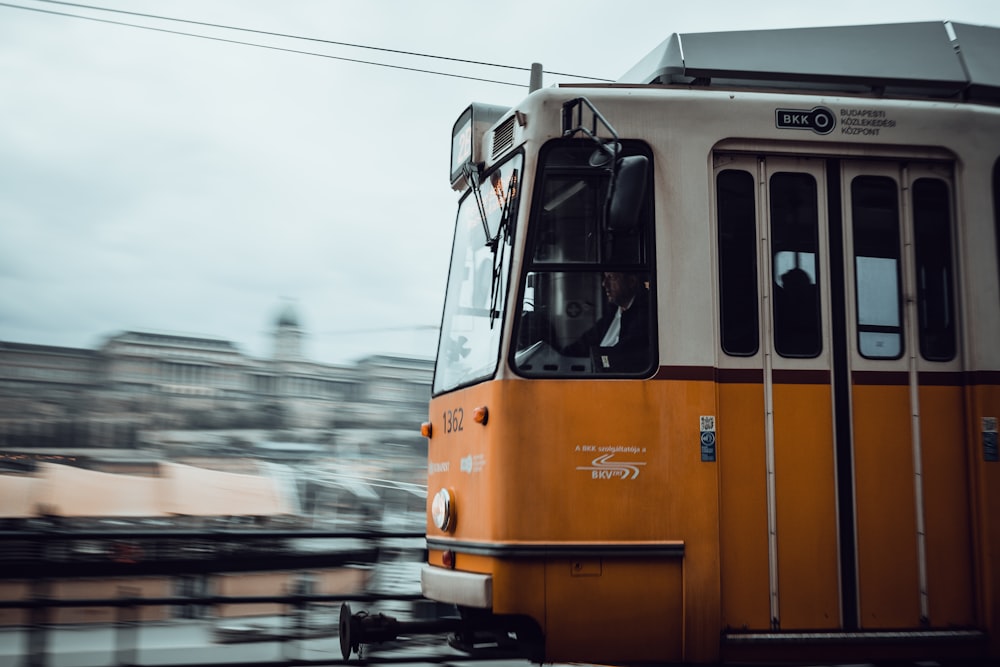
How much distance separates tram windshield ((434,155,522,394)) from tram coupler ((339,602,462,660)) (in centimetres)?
133

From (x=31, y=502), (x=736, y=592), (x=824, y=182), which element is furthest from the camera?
(x=31, y=502)

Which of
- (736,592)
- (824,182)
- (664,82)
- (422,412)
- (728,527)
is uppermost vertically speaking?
(664,82)

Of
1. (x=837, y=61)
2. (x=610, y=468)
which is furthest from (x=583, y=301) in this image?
(x=837, y=61)

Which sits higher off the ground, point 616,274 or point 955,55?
point 955,55

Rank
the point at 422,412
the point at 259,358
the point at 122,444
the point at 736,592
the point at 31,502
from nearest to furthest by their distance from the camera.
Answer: the point at 736,592 < the point at 31,502 < the point at 122,444 < the point at 259,358 < the point at 422,412

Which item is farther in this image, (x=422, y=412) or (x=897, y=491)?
(x=422, y=412)

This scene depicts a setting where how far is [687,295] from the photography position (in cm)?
495

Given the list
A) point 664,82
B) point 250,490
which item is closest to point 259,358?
point 250,490

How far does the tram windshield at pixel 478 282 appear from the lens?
5113mm

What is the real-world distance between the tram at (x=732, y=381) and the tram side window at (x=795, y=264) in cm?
1

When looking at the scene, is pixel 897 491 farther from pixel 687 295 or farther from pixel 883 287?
pixel 687 295

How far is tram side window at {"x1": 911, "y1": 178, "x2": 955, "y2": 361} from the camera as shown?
5188mm

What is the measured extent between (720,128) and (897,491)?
2.14 metres

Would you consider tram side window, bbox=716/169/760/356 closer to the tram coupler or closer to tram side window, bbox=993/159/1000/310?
tram side window, bbox=993/159/1000/310
